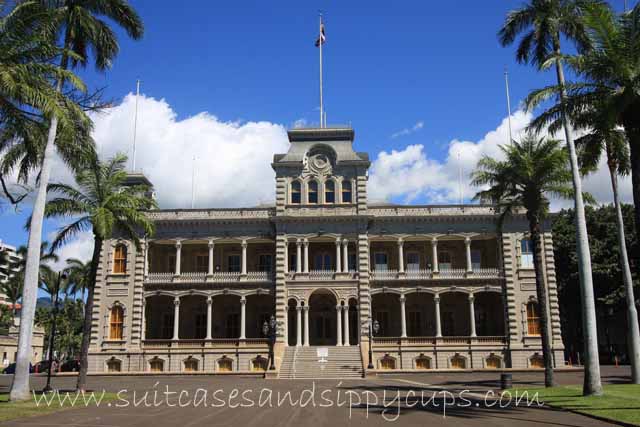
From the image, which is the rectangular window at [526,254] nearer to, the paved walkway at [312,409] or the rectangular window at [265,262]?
the paved walkway at [312,409]

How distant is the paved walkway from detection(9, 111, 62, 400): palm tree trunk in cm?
301

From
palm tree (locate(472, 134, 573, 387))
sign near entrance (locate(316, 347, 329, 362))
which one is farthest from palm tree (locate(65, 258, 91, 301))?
palm tree (locate(472, 134, 573, 387))

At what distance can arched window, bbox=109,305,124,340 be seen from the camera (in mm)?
45500

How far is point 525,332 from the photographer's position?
4425cm

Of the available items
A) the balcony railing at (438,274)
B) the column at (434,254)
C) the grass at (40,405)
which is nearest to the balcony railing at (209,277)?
the balcony railing at (438,274)

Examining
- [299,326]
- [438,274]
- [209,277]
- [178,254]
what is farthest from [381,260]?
[178,254]

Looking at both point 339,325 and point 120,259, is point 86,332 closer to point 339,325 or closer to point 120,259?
point 120,259

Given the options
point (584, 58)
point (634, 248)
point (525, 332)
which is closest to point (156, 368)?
point (525, 332)

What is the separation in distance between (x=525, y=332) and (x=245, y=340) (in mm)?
20499

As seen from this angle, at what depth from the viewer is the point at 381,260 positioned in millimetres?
48812

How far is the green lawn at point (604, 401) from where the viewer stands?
1803cm

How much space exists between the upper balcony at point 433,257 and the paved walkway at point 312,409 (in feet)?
47.9

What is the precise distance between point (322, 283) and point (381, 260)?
6.03 meters

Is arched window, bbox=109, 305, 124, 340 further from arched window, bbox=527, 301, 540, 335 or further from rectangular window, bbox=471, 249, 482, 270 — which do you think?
arched window, bbox=527, 301, 540, 335
